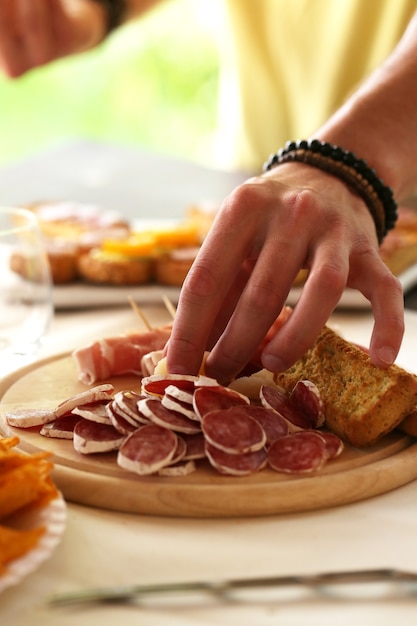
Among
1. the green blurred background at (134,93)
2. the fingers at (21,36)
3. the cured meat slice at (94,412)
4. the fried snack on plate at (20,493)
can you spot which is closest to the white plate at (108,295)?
the fingers at (21,36)

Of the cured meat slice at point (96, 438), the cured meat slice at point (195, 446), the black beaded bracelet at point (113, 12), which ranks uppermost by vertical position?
the black beaded bracelet at point (113, 12)

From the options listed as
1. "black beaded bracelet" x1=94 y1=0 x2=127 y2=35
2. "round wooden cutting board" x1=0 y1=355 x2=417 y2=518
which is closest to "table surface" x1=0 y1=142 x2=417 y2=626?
"round wooden cutting board" x1=0 y1=355 x2=417 y2=518

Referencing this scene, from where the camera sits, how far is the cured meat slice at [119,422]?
1409 millimetres

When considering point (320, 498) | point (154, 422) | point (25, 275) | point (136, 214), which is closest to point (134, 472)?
point (154, 422)

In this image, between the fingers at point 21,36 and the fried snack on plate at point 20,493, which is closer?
the fried snack on plate at point 20,493

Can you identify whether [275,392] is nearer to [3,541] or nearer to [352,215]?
[352,215]

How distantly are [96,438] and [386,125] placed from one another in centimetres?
98

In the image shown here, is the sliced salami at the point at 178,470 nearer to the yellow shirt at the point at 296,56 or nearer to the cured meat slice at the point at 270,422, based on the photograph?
the cured meat slice at the point at 270,422

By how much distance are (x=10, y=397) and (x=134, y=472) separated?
464mm

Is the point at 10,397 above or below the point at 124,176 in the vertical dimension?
above

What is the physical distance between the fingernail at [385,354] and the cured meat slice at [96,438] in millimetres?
444

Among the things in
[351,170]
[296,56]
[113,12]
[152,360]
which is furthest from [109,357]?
[296,56]

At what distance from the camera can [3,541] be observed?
1064mm

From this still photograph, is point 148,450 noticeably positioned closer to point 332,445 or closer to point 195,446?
point 195,446
